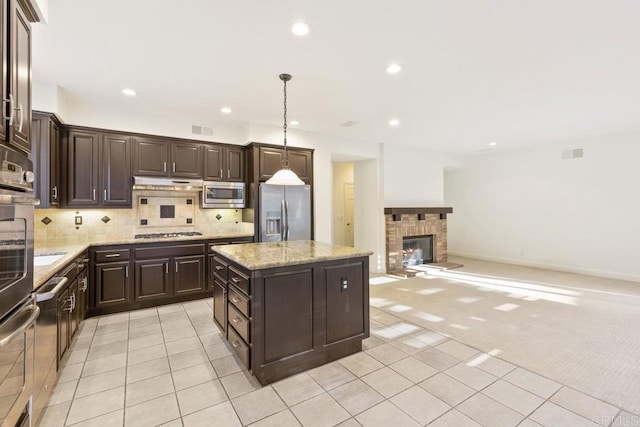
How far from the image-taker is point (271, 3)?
6.79 feet

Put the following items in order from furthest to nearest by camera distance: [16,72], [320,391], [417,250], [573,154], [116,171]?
[417,250]
[573,154]
[116,171]
[320,391]
[16,72]

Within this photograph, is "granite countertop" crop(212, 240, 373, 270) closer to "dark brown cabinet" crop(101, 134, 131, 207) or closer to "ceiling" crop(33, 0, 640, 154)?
"ceiling" crop(33, 0, 640, 154)

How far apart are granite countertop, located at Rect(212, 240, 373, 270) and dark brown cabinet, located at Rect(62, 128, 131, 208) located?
210cm

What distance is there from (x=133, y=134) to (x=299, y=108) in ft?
7.70

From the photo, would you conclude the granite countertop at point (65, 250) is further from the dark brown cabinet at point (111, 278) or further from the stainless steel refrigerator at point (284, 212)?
the stainless steel refrigerator at point (284, 212)

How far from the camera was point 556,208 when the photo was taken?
20.8 feet

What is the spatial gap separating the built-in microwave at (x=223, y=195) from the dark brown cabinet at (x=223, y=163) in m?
0.12

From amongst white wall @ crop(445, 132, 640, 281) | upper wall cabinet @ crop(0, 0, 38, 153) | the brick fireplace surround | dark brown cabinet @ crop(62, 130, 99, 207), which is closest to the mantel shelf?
the brick fireplace surround

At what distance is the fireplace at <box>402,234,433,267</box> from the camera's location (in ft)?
22.3

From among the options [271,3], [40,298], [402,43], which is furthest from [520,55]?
[40,298]

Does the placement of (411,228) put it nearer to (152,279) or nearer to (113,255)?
(152,279)

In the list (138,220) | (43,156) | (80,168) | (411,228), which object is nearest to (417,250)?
(411,228)

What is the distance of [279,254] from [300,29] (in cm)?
187

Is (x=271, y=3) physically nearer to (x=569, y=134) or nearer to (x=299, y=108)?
(x=299, y=108)
